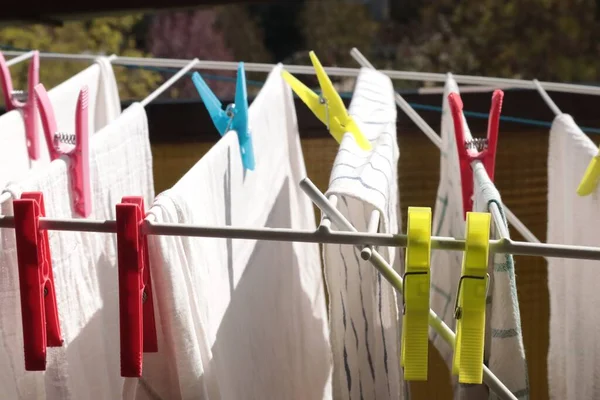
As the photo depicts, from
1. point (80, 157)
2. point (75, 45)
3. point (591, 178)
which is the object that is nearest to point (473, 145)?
point (591, 178)

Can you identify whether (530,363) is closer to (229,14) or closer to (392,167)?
(392,167)

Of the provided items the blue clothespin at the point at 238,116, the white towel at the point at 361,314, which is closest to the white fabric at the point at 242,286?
the blue clothespin at the point at 238,116

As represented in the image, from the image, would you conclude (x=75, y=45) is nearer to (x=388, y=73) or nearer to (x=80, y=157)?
(x=388, y=73)

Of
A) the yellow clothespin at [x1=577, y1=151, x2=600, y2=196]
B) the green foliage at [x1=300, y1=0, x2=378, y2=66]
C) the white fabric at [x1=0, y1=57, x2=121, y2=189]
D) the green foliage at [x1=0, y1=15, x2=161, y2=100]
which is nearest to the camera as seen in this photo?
the yellow clothespin at [x1=577, y1=151, x2=600, y2=196]

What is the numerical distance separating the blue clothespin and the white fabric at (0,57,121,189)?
28cm

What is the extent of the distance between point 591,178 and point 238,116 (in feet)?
1.39

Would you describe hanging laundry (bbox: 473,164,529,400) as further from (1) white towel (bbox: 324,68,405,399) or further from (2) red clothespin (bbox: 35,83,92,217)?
(2) red clothespin (bbox: 35,83,92,217)

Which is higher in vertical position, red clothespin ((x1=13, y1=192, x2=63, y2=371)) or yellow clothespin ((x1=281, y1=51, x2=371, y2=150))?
yellow clothespin ((x1=281, y1=51, x2=371, y2=150))

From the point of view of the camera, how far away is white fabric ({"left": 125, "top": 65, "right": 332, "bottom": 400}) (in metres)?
0.85

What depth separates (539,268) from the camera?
1.73 metres

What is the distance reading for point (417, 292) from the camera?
2.48 feet

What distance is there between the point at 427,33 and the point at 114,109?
311cm

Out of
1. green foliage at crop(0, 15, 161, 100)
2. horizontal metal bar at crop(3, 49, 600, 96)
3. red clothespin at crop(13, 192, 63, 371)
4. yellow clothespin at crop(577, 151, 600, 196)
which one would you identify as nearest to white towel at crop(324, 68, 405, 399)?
yellow clothespin at crop(577, 151, 600, 196)

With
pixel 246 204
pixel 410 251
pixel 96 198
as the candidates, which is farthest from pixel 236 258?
pixel 410 251
